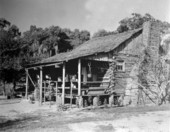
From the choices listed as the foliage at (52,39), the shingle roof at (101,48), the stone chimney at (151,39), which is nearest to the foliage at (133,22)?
the foliage at (52,39)

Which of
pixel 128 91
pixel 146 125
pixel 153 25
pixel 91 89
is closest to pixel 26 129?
pixel 146 125

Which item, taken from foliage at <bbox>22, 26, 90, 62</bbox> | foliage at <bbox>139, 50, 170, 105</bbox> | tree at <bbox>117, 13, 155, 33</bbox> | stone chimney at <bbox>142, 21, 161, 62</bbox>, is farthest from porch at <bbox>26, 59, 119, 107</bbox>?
tree at <bbox>117, 13, 155, 33</bbox>

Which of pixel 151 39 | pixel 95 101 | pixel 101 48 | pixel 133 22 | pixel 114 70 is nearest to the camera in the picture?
pixel 95 101

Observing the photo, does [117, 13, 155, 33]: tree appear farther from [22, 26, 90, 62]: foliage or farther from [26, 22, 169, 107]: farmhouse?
[26, 22, 169, 107]: farmhouse

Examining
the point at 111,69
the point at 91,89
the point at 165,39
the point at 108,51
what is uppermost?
the point at 165,39

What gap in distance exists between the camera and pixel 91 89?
54.5ft

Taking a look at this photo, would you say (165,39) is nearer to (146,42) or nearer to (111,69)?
(146,42)

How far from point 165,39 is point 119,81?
971cm

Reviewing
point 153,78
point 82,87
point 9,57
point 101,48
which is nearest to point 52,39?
point 9,57

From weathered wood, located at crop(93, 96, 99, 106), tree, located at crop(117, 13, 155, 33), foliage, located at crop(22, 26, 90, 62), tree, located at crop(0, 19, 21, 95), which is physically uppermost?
tree, located at crop(117, 13, 155, 33)

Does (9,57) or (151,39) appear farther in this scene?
(9,57)

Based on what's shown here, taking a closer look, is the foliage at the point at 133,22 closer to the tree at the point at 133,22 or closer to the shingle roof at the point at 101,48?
the tree at the point at 133,22

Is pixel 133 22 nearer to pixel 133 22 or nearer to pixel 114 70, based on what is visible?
pixel 133 22

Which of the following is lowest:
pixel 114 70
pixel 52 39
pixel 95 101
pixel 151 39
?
pixel 95 101
